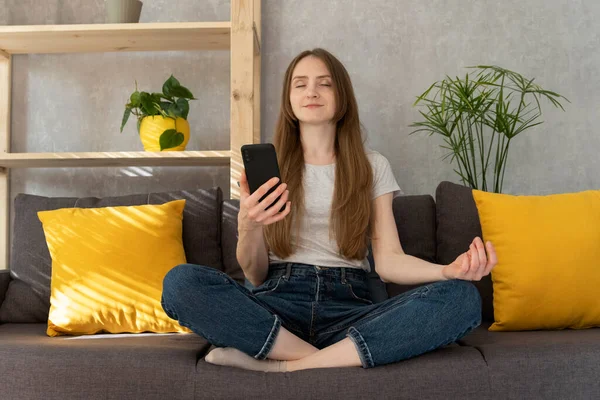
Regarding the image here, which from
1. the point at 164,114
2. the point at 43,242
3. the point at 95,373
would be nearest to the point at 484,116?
the point at 164,114

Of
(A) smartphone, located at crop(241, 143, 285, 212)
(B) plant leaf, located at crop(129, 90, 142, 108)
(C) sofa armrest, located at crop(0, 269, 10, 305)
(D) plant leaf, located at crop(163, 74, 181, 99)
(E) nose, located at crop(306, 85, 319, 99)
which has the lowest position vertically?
(C) sofa armrest, located at crop(0, 269, 10, 305)

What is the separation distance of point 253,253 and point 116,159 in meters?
0.93

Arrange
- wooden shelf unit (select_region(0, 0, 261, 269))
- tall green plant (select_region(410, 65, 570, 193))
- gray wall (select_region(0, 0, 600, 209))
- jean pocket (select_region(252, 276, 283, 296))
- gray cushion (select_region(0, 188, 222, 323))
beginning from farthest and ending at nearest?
1. gray wall (select_region(0, 0, 600, 209))
2. tall green plant (select_region(410, 65, 570, 193))
3. wooden shelf unit (select_region(0, 0, 261, 269))
4. gray cushion (select_region(0, 188, 222, 323))
5. jean pocket (select_region(252, 276, 283, 296))

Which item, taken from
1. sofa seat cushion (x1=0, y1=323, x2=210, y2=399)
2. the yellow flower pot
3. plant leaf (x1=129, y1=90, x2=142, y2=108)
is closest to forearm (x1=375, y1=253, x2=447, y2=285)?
sofa seat cushion (x1=0, y1=323, x2=210, y2=399)

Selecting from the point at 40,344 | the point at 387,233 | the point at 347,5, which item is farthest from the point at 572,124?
the point at 40,344

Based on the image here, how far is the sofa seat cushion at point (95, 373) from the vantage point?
4.73 ft

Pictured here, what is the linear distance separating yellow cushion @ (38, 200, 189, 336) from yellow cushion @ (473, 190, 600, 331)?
93 cm

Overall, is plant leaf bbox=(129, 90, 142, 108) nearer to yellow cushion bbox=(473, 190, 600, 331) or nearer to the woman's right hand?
the woman's right hand

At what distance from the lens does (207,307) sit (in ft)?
4.83

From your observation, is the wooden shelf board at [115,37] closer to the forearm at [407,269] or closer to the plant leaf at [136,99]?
the plant leaf at [136,99]

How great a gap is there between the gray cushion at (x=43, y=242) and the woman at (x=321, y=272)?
0.32 m

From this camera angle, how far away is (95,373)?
1451mm

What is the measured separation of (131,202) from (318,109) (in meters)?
0.69

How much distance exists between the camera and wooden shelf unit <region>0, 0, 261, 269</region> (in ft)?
7.75
